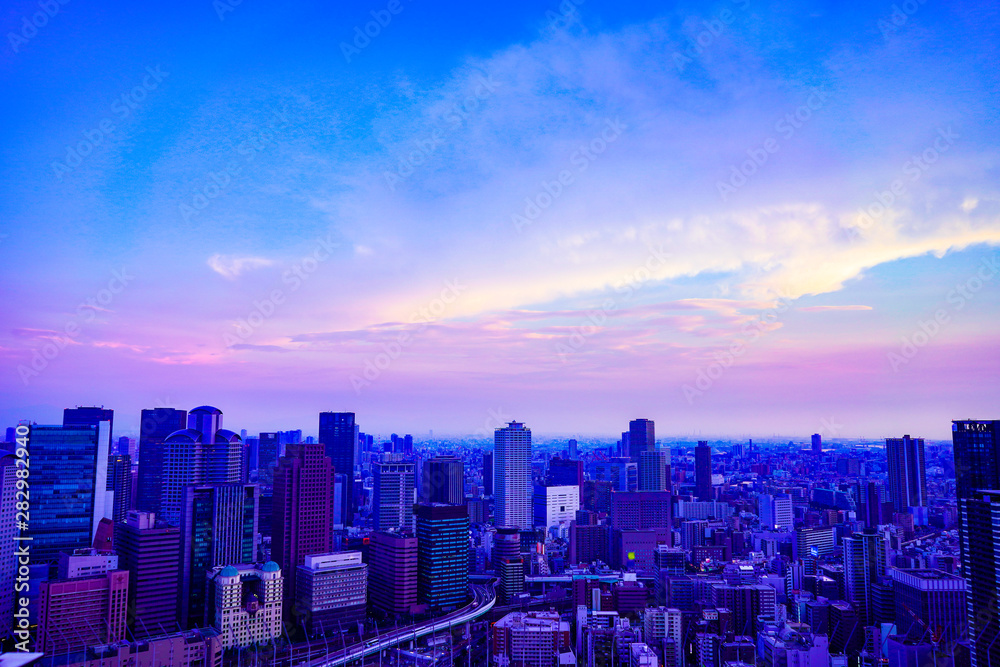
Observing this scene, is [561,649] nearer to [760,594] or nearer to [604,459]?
[760,594]

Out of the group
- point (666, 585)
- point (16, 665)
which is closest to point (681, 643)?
point (666, 585)

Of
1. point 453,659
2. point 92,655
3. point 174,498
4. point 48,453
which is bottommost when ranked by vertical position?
point 453,659

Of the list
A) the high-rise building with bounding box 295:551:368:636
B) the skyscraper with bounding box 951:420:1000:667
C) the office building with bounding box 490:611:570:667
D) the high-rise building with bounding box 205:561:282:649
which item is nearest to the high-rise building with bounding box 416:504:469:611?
the high-rise building with bounding box 295:551:368:636

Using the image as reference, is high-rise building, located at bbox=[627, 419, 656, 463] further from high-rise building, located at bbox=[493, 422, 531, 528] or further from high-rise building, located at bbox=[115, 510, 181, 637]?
high-rise building, located at bbox=[115, 510, 181, 637]

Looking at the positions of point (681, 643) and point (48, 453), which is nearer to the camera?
point (681, 643)

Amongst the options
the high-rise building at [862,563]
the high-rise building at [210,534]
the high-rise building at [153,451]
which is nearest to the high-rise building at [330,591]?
the high-rise building at [210,534]

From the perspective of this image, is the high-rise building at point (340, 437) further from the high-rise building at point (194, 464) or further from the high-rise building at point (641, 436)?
the high-rise building at point (641, 436)
